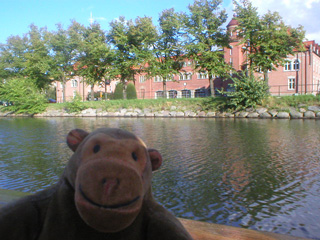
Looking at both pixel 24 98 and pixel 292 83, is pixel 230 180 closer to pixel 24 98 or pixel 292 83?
pixel 24 98

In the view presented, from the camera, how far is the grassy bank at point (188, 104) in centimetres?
2573

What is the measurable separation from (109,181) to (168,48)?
3564 centimetres

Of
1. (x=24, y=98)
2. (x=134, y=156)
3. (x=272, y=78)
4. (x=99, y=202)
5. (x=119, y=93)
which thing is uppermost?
(x=272, y=78)

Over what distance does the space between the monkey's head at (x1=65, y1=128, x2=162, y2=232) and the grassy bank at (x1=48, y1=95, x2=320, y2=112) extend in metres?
26.5

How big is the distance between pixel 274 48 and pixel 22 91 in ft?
105

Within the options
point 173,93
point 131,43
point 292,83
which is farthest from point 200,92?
point 131,43

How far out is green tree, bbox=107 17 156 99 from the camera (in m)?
34.8

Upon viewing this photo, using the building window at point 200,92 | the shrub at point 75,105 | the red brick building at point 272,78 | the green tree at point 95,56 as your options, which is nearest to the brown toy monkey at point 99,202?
the red brick building at point 272,78

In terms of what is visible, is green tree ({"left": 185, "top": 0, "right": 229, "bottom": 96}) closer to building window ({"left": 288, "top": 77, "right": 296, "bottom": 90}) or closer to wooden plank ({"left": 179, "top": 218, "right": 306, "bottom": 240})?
building window ({"left": 288, "top": 77, "right": 296, "bottom": 90})

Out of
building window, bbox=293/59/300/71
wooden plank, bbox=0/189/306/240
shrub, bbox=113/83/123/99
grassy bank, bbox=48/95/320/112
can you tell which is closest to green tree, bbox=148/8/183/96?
grassy bank, bbox=48/95/320/112

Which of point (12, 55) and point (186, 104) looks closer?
point (186, 104)

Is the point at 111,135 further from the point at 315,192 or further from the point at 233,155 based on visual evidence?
the point at 233,155

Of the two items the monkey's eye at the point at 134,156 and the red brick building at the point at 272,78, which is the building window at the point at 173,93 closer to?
the red brick building at the point at 272,78

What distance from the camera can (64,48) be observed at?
43.3m
